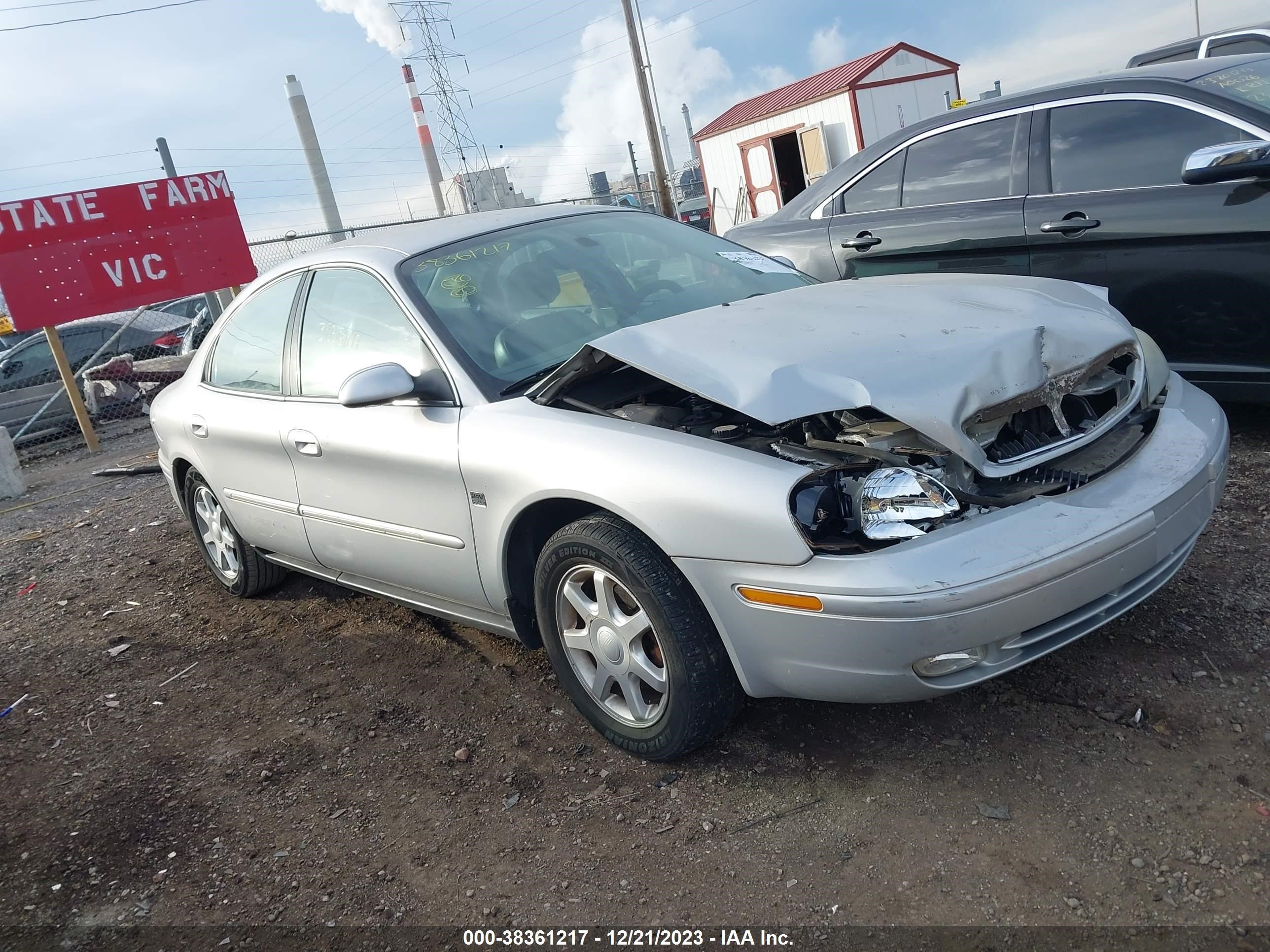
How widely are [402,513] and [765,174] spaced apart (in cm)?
2056

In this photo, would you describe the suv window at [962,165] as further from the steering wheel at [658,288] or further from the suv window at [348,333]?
the suv window at [348,333]

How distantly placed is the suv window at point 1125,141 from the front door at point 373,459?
308 centimetres

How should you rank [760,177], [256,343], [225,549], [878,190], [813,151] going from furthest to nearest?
[760,177]
[813,151]
[878,190]
[225,549]
[256,343]

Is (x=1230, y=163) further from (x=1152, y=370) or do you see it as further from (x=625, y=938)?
(x=625, y=938)

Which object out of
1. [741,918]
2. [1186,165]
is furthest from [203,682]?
[1186,165]

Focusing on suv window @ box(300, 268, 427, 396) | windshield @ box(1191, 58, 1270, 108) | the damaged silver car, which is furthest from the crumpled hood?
windshield @ box(1191, 58, 1270, 108)

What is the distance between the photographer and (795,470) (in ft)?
7.70

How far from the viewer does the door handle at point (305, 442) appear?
360 cm

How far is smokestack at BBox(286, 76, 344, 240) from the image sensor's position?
172 ft

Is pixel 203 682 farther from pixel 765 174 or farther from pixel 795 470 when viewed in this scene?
pixel 765 174

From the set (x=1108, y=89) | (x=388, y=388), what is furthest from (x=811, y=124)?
(x=388, y=388)

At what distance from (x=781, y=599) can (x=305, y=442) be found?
210cm

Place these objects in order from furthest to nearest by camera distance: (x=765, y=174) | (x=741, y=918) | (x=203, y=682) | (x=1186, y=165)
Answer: (x=765, y=174) → (x=203, y=682) → (x=1186, y=165) → (x=741, y=918)

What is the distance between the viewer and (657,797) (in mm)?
2701
